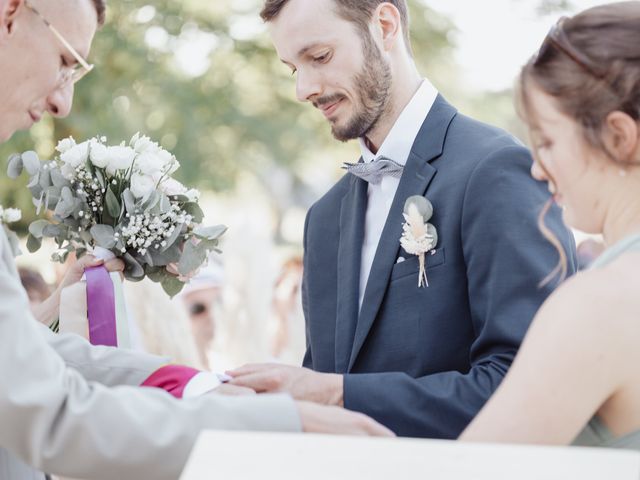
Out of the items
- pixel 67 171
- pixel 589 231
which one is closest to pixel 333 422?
pixel 589 231

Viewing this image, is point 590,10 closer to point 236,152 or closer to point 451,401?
point 451,401

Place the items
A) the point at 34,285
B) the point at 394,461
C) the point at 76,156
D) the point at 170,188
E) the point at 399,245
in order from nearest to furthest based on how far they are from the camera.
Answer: the point at 394,461
the point at 399,245
the point at 76,156
the point at 170,188
the point at 34,285

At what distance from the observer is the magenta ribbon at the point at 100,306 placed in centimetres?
393

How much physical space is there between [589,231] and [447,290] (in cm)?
83

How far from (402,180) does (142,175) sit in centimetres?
107

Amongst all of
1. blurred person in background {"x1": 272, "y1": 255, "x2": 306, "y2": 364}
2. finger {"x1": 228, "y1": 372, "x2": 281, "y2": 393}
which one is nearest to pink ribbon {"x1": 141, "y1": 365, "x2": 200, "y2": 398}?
finger {"x1": 228, "y1": 372, "x2": 281, "y2": 393}

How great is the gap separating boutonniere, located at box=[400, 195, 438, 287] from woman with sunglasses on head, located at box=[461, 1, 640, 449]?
2.20 ft

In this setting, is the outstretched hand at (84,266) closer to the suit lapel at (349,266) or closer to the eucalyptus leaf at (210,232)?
the eucalyptus leaf at (210,232)

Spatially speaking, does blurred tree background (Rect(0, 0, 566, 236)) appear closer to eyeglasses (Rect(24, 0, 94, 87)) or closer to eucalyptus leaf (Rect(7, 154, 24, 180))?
eucalyptus leaf (Rect(7, 154, 24, 180))

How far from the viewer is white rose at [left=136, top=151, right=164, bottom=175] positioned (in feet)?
13.0

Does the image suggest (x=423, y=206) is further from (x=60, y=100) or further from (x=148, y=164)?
(x=60, y=100)

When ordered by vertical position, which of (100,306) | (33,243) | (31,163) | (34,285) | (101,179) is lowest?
(34,285)

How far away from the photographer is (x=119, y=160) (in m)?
3.93

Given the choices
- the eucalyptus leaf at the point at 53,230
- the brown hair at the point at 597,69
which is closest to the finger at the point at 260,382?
the eucalyptus leaf at the point at 53,230
